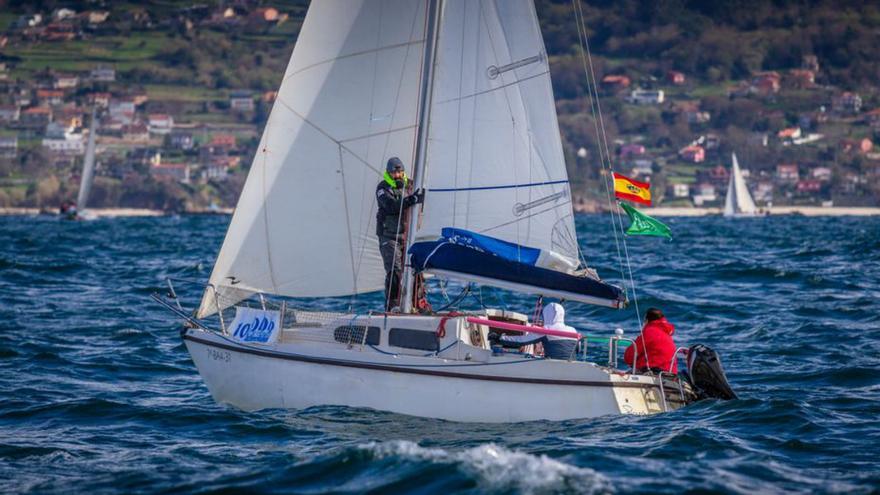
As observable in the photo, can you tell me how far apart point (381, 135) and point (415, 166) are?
0.86 m

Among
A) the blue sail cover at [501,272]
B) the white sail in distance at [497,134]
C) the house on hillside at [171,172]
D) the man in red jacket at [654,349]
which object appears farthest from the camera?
the house on hillside at [171,172]

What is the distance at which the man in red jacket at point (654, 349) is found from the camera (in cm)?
1606

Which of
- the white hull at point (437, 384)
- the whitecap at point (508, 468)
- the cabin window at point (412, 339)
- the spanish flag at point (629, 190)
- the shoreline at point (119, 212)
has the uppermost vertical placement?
the shoreline at point (119, 212)

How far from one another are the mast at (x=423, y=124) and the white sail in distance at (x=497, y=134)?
0.21 meters

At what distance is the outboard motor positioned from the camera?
16094 mm

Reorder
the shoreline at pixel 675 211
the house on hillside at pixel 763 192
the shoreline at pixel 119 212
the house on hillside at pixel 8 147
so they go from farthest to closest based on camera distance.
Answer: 1. the house on hillside at pixel 8 147
2. the house on hillside at pixel 763 192
3. the shoreline at pixel 675 211
4. the shoreline at pixel 119 212

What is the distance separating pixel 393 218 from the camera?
16547mm

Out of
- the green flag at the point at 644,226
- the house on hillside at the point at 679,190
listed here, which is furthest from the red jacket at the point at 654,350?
the house on hillside at the point at 679,190

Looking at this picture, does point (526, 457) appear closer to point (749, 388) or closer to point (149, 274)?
point (749, 388)

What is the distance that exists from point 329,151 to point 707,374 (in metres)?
5.68

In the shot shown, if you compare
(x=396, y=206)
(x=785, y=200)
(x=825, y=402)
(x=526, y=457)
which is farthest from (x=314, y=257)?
(x=785, y=200)

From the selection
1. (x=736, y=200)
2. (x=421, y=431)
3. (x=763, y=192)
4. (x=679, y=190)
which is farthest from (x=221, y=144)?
(x=421, y=431)

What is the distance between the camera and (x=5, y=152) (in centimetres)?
19100

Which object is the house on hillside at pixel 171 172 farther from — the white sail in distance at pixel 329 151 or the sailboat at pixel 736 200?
the white sail in distance at pixel 329 151
